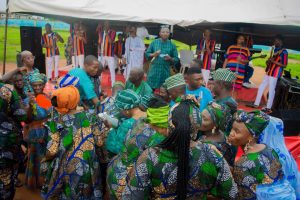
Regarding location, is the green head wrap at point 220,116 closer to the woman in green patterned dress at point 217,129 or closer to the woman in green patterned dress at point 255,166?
the woman in green patterned dress at point 217,129

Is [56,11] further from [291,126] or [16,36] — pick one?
[16,36]

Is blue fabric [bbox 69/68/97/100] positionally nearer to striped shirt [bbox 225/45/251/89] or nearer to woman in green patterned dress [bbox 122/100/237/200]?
woman in green patterned dress [bbox 122/100/237/200]

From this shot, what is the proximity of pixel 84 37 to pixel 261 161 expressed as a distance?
725cm

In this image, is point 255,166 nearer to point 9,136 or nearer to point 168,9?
point 9,136

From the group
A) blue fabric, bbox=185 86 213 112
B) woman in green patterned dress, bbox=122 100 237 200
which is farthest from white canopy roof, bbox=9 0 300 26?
woman in green patterned dress, bbox=122 100 237 200

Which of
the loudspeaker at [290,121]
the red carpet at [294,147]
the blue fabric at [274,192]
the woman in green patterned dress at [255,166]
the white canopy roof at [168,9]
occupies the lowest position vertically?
the red carpet at [294,147]

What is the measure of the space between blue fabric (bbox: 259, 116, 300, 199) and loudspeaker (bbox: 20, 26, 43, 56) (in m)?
7.93

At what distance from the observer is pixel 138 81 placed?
13.6 ft

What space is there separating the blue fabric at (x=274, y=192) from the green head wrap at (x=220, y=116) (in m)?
0.74

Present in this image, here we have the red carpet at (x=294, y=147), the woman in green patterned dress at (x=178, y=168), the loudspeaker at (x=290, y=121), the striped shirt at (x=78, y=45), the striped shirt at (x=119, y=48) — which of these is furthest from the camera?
the striped shirt at (x=119, y=48)

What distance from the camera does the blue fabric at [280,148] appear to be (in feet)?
7.93

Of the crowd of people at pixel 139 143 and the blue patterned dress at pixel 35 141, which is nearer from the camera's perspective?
the crowd of people at pixel 139 143

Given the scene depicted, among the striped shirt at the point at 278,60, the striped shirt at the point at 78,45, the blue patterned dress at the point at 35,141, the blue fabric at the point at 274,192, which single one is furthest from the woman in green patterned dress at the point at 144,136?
the striped shirt at the point at 78,45

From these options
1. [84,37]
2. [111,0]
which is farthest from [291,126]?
[84,37]
